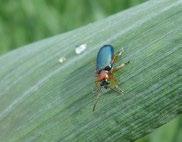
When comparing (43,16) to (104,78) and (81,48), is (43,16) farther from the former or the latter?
(104,78)

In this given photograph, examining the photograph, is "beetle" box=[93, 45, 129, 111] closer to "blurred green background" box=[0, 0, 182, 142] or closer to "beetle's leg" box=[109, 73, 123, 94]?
"beetle's leg" box=[109, 73, 123, 94]

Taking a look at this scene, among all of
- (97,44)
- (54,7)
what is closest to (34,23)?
(54,7)

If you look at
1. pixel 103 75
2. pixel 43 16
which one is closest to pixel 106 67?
pixel 103 75

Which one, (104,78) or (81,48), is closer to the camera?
(104,78)

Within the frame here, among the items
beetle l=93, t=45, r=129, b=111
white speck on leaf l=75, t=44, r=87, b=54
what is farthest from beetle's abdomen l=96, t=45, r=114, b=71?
white speck on leaf l=75, t=44, r=87, b=54

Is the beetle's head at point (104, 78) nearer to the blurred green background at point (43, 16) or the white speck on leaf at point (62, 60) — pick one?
the white speck on leaf at point (62, 60)

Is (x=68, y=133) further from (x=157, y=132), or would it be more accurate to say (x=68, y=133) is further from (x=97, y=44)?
(x=157, y=132)
